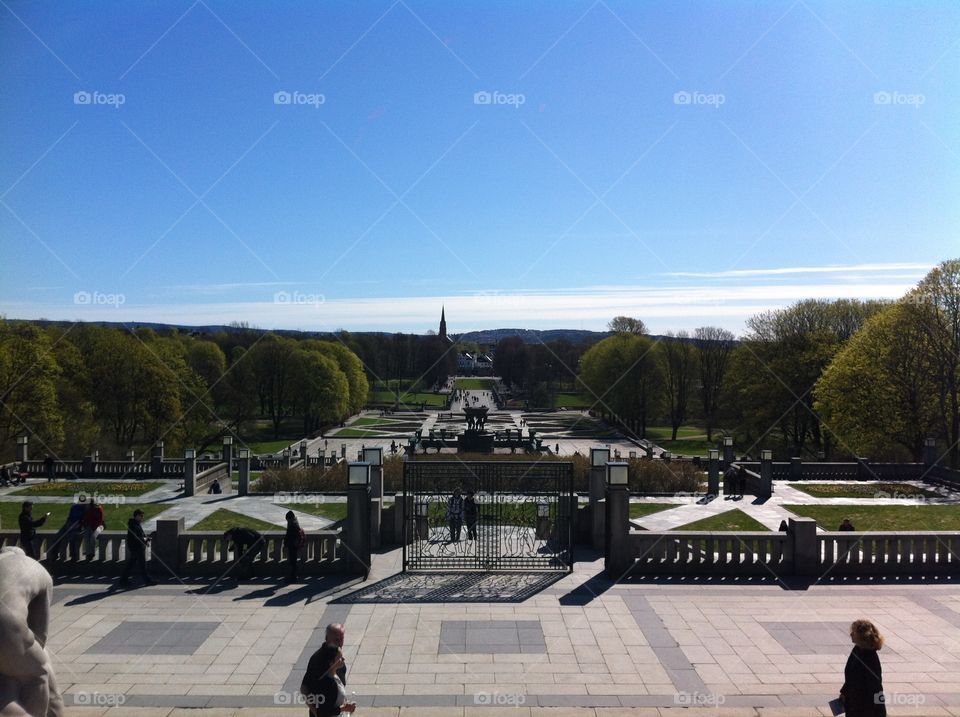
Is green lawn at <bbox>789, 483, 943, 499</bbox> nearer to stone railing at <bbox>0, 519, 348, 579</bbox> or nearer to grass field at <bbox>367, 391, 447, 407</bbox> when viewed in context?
stone railing at <bbox>0, 519, 348, 579</bbox>

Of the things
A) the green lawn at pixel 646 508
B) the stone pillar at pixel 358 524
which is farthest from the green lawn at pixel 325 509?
the green lawn at pixel 646 508

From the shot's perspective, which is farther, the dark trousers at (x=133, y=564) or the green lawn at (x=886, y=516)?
the green lawn at (x=886, y=516)

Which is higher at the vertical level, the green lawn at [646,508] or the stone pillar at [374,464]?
the stone pillar at [374,464]

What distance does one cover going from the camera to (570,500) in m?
14.8

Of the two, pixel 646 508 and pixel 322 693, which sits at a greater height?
pixel 322 693

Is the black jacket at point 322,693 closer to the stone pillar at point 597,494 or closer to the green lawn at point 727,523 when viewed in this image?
the stone pillar at point 597,494

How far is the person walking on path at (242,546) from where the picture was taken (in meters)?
14.4

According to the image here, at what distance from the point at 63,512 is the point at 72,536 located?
34.6ft

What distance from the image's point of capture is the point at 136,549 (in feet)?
45.4

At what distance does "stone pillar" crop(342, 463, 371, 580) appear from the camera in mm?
14625

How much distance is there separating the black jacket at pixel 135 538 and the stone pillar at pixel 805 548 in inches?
502

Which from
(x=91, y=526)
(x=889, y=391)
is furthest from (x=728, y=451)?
(x=91, y=526)

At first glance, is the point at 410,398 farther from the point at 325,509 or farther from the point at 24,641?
the point at 24,641

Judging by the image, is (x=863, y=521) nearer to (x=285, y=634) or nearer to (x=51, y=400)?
(x=285, y=634)
